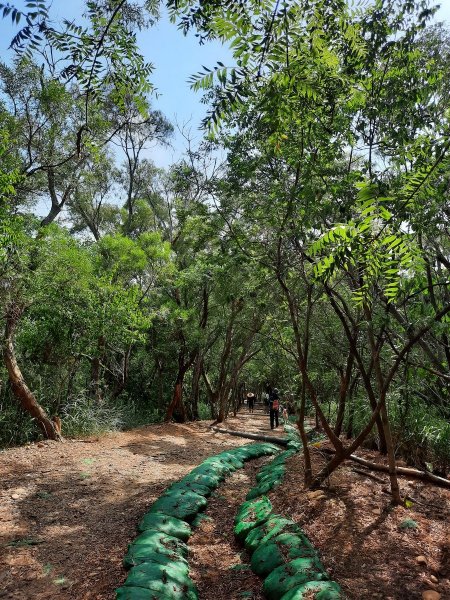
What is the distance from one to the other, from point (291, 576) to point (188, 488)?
2.85 metres

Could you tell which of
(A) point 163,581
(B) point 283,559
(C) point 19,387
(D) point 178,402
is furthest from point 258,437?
(A) point 163,581

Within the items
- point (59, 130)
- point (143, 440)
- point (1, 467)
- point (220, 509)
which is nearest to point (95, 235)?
point (59, 130)

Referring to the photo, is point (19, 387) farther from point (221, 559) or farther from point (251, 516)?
point (221, 559)

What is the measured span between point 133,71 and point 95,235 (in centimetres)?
1706

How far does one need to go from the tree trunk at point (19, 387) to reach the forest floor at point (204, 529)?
1228mm

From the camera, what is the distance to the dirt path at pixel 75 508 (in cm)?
377

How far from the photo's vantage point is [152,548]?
4.10 metres

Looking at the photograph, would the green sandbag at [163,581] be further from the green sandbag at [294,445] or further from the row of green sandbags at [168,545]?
the green sandbag at [294,445]

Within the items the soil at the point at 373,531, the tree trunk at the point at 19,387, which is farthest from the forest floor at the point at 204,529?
the tree trunk at the point at 19,387

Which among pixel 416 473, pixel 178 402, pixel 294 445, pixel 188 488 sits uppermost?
pixel 178 402

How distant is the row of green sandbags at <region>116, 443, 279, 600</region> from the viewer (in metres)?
3.39

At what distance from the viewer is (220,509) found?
591 cm

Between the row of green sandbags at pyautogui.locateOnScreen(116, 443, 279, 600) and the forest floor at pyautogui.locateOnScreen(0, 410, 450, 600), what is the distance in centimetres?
18

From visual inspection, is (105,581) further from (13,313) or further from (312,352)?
(312,352)
